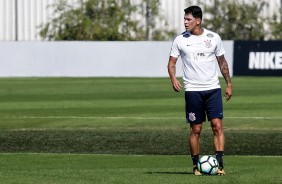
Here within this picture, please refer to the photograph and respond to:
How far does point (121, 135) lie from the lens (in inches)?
736

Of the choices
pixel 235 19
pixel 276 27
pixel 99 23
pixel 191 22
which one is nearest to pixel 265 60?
pixel 276 27

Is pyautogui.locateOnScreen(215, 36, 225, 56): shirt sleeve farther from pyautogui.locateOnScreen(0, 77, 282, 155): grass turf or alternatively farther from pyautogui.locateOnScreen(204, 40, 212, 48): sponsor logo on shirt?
pyautogui.locateOnScreen(0, 77, 282, 155): grass turf

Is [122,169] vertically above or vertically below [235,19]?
above

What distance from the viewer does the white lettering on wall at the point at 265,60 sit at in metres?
38.7

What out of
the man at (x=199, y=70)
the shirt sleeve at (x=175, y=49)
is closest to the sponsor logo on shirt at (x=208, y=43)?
the man at (x=199, y=70)

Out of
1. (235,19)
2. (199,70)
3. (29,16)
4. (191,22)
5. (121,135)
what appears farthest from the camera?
(29,16)

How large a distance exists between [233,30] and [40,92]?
66.6ft

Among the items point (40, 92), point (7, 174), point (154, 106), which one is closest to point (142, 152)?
point (7, 174)

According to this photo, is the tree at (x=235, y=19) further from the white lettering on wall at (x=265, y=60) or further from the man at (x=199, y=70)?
the man at (x=199, y=70)

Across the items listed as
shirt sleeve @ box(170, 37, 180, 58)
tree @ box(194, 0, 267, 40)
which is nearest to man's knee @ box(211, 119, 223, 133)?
shirt sleeve @ box(170, 37, 180, 58)

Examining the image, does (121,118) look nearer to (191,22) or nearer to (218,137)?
(218,137)

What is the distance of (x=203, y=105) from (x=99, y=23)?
38514mm

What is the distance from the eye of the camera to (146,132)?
63.4ft

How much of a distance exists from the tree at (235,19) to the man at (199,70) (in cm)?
3715
